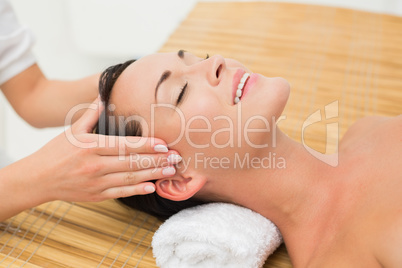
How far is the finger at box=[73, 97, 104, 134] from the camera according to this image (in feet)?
4.01

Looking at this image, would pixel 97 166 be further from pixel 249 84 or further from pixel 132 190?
pixel 249 84

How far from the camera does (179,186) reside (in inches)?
48.8

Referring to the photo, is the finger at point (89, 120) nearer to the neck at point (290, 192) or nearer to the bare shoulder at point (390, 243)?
the neck at point (290, 192)

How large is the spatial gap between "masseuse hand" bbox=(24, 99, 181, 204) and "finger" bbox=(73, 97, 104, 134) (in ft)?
0.04

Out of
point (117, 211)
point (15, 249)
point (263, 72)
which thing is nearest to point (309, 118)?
point (263, 72)

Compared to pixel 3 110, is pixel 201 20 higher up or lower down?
higher up

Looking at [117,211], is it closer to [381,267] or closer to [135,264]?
[135,264]

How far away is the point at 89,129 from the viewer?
1.24 m

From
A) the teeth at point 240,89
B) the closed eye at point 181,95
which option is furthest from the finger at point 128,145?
the teeth at point 240,89

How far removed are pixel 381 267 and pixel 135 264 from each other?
1.95 feet

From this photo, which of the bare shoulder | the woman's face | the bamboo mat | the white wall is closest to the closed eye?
the woman's face

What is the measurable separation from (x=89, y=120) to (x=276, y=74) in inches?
36.9

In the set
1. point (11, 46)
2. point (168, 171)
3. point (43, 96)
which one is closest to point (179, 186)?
point (168, 171)

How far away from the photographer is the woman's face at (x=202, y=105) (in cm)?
116
